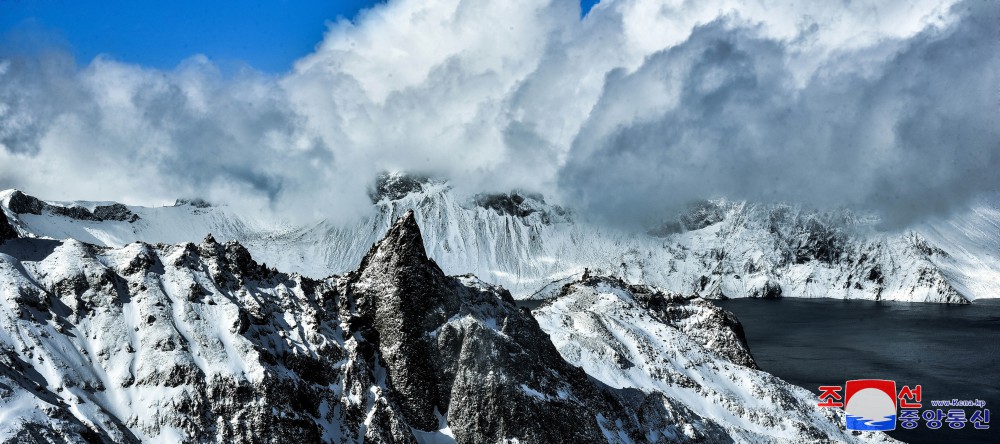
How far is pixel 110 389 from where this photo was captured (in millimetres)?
60094

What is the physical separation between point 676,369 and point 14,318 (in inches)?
3674

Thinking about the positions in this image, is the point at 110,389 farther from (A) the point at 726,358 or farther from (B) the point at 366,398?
(A) the point at 726,358

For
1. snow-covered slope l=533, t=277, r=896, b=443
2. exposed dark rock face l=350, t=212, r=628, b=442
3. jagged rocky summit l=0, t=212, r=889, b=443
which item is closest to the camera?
jagged rocky summit l=0, t=212, r=889, b=443

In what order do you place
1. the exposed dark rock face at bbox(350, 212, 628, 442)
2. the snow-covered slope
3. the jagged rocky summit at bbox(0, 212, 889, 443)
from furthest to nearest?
1. the snow-covered slope
2. the exposed dark rock face at bbox(350, 212, 628, 442)
3. the jagged rocky summit at bbox(0, 212, 889, 443)

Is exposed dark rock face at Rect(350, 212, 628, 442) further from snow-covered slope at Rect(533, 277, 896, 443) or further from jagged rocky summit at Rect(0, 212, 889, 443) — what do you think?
snow-covered slope at Rect(533, 277, 896, 443)

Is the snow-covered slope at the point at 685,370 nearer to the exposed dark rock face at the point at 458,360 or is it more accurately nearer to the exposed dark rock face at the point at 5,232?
the exposed dark rock face at the point at 458,360

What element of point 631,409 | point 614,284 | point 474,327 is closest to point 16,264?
point 474,327

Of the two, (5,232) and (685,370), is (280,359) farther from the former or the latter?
(685,370)

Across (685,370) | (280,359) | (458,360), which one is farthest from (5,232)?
(685,370)

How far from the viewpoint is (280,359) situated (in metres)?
68.7

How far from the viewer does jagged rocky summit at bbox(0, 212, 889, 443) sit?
194 ft

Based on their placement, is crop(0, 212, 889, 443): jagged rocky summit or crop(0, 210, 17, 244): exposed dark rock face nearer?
crop(0, 212, 889, 443): jagged rocky summit

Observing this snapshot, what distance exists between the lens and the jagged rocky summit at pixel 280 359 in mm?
59062

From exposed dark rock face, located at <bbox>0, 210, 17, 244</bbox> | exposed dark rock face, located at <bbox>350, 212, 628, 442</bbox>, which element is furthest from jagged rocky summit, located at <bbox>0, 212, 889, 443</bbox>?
exposed dark rock face, located at <bbox>0, 210, 17, 244</bbox>
